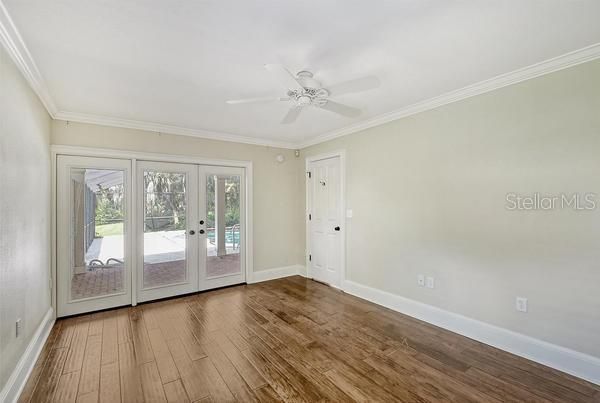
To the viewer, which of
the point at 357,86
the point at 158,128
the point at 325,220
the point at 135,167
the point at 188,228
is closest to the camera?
the point at 357,86

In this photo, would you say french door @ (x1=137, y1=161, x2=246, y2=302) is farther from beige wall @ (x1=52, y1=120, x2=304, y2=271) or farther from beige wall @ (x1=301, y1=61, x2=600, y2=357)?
beige wall @ (x1=301, y1=61, x2=600, y2=357)

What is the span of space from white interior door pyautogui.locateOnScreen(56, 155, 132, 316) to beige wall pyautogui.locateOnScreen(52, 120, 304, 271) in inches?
18.1

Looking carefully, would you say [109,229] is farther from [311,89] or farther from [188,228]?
[311,89]

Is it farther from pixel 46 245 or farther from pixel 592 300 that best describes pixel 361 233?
pixel 46 245

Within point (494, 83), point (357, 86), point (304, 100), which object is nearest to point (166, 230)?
point (304, 100)

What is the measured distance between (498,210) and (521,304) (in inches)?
33.7

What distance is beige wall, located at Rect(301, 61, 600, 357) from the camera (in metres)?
2.14

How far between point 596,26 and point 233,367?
11.9ft

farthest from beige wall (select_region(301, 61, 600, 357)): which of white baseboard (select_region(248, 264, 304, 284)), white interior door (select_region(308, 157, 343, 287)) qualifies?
white baseboard (select_region(248, 264, 304, 284))

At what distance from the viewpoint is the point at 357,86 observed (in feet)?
7.38

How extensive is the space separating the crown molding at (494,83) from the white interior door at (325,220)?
929mm

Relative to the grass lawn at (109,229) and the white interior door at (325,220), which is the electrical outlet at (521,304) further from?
the grass lawn at (109,229)

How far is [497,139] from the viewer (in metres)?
2.58

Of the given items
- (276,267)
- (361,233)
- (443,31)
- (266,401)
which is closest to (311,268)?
(276,267)
